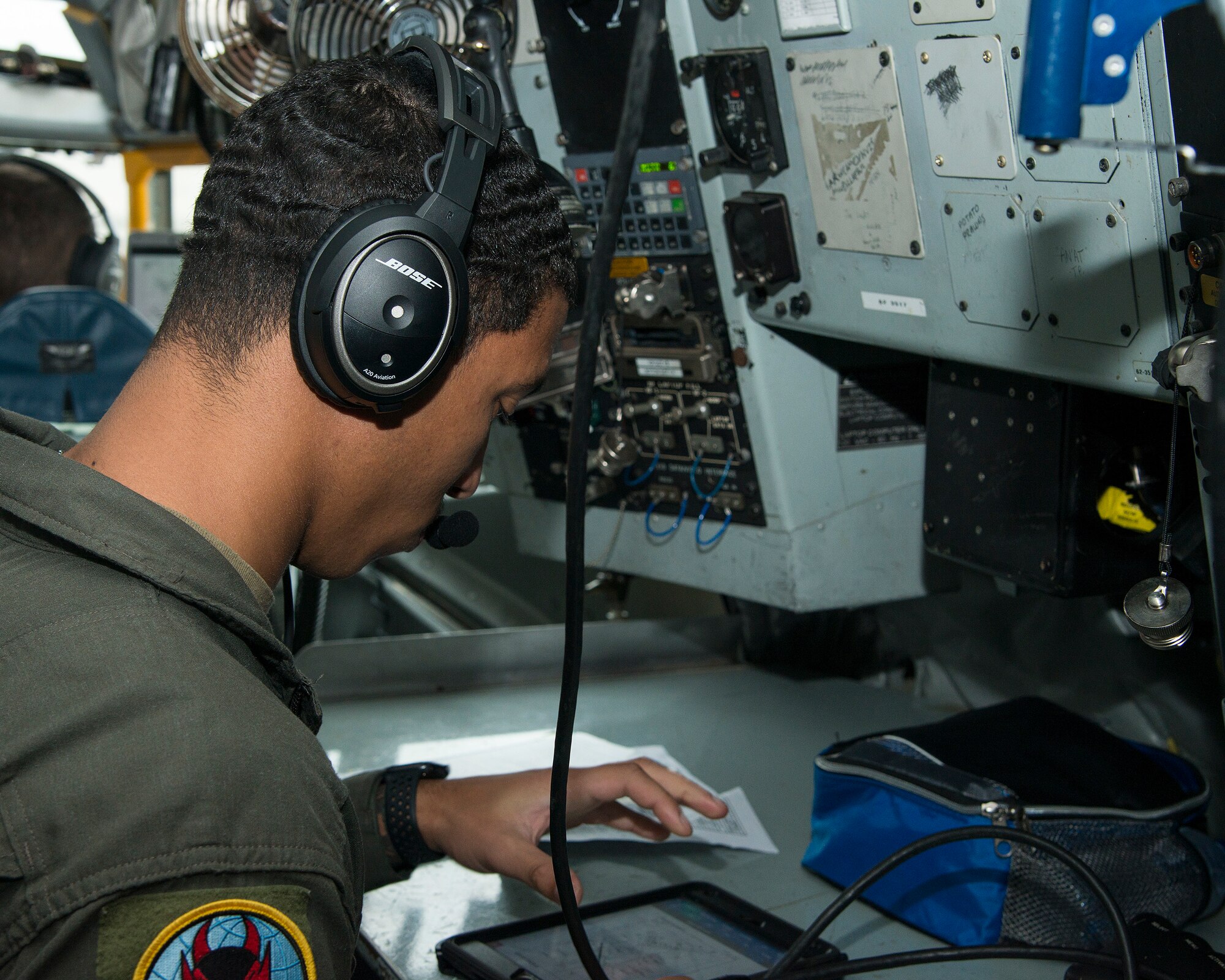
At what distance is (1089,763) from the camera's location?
1359 millimetres

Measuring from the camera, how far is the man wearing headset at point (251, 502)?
687mm

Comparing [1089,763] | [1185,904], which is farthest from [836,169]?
[1185,904]

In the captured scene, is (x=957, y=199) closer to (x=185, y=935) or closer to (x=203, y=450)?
(x=203, y=450)

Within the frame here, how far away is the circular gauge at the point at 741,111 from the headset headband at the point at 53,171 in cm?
246

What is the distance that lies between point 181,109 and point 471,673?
2.10 meters

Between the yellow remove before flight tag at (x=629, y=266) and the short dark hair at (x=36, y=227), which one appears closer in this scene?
the yellow remove before flight tag at (x=629, y=266)

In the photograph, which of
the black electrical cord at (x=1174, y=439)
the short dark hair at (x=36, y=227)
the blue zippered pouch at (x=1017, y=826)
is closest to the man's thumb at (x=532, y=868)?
the blue zippered pouch at (x=1017, y=826)

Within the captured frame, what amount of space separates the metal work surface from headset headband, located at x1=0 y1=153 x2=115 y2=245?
2077 millimetres

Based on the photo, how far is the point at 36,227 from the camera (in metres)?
3.32

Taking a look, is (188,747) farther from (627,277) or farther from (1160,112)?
(627,277)

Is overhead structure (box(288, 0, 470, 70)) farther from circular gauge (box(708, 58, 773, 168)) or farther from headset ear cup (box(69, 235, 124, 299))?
headset ear cup (box(69, 235, 124, 299))

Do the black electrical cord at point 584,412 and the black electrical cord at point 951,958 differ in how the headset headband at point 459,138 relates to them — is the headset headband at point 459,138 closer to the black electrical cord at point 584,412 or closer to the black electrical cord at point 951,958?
the black electrical cord at point 584,412

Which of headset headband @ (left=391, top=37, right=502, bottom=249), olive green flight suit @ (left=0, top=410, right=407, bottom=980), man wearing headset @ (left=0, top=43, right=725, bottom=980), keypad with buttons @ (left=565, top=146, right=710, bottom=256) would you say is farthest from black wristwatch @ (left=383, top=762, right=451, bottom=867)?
keypad with buttons @ (left=565, top=146, right=710, bottom=256)

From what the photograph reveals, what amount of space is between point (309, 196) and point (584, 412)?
266 mm
